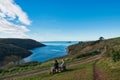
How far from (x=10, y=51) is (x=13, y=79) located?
12496 cm

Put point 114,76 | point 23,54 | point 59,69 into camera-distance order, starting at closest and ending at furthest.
→ point 114,76, point 59,69, point 23,54

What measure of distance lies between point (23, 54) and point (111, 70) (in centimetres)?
Result: 13307

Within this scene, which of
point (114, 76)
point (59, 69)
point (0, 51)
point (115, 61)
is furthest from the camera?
point (0, 51)

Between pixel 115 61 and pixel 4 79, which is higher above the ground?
pixel 115 61

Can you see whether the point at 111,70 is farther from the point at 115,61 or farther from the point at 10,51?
the point at 10,51

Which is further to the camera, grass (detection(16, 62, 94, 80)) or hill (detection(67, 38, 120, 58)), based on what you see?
hill (detection(67, 38, 120, 58))

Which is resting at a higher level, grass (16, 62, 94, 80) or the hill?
the hill

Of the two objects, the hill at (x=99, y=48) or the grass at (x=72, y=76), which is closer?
the grass at (x=72, y=76)

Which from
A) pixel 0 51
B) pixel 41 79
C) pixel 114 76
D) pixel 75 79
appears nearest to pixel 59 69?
pixel 41 79

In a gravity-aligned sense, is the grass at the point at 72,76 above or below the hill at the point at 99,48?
below

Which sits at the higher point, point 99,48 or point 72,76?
point 99,48

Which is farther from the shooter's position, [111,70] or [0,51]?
[0,51]

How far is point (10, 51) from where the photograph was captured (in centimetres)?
16100

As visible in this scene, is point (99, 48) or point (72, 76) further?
point (99, 48)
